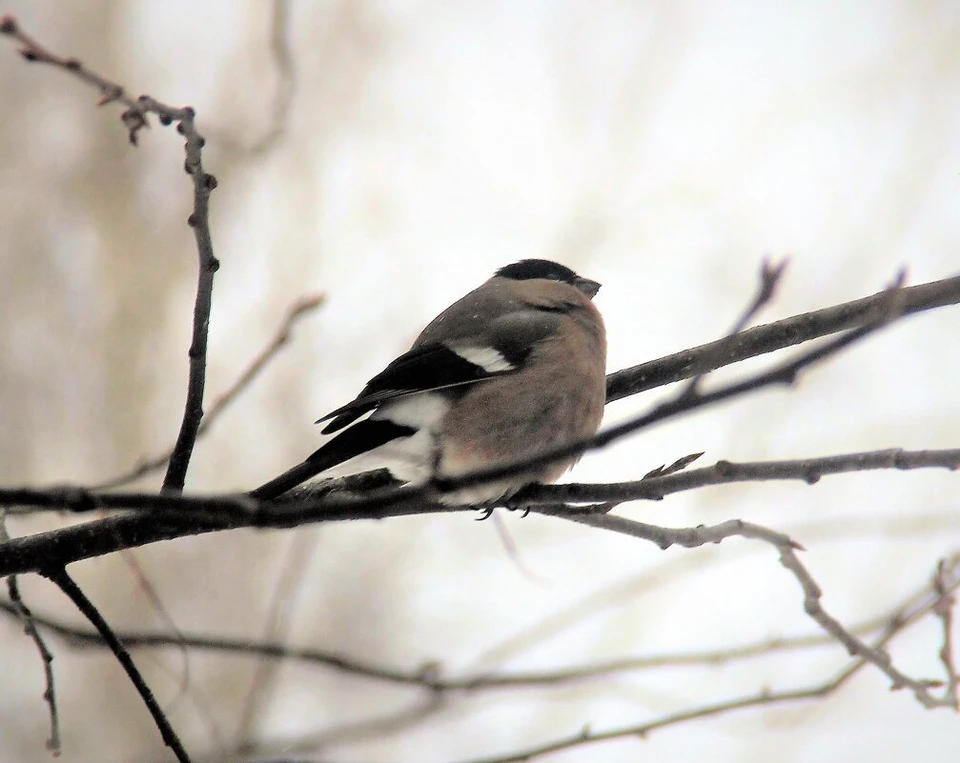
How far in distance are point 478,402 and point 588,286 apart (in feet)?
3.63

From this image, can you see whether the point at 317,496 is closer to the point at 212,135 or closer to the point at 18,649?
the point at 212,135

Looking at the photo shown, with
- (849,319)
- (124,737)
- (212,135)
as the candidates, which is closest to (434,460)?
(849,319)

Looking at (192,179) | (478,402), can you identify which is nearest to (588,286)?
(478,402)

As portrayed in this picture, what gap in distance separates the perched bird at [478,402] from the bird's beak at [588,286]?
545 millimetres

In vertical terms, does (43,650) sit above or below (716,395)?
above

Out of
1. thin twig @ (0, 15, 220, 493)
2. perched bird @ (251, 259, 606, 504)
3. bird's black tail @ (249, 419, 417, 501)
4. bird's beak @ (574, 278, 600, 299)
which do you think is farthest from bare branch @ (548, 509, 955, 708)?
bird's beak @ (574, 278, 600, 299)

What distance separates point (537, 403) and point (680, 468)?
773 mm

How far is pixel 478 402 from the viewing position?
2852 millimetres

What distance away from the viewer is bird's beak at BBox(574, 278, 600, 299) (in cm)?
376

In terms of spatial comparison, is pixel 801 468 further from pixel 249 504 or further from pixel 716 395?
pixel 249 504

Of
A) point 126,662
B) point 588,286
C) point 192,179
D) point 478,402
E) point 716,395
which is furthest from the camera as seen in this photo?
point 588,286

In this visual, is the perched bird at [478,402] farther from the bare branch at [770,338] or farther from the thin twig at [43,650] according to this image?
the thin twig at [43,650]

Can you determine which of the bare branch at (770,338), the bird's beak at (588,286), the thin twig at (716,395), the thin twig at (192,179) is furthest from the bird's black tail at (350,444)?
the bird's beak at (588,286)

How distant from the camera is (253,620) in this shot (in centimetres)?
552
